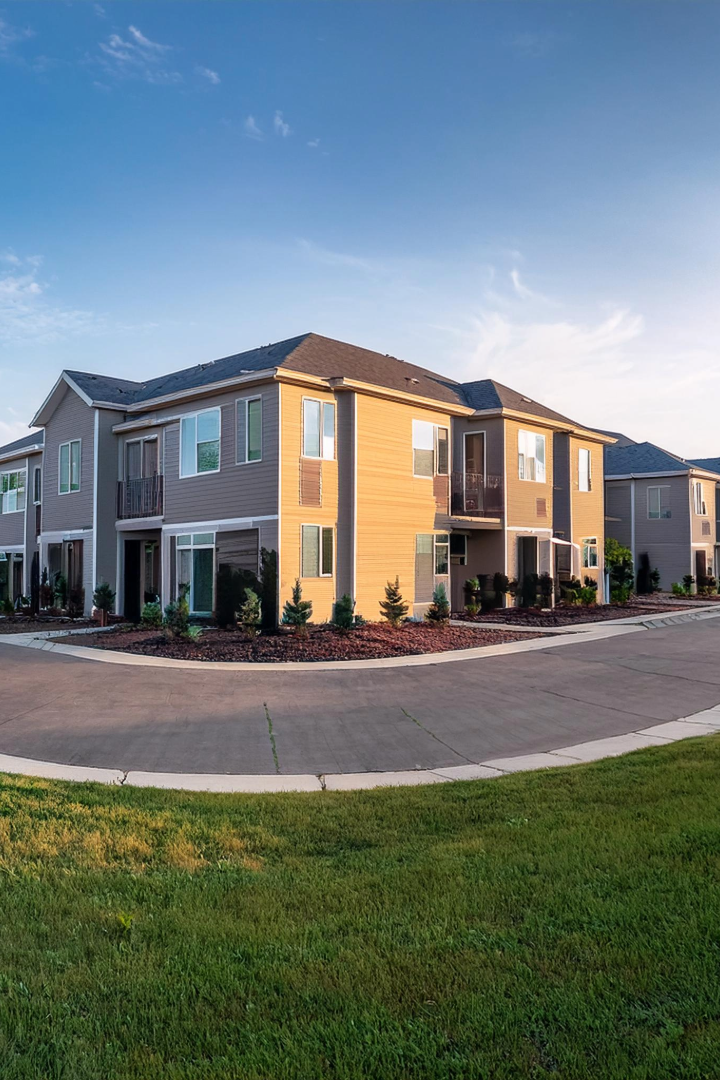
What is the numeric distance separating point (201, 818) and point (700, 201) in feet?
48.1

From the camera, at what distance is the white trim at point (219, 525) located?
21125 mm

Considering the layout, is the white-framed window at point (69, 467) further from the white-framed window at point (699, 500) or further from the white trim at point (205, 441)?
the white-framed window at point (699, 500)

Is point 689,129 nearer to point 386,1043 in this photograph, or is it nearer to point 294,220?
point 294,220

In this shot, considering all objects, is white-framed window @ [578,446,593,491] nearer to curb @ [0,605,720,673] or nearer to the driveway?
curb @ [0,605,720,673]

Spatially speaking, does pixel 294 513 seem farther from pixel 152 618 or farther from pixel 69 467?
pixel 69 467

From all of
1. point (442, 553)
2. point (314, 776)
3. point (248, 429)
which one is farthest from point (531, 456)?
point (314, 776)

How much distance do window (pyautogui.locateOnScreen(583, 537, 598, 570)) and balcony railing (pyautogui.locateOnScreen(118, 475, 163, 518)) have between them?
56.6 ft

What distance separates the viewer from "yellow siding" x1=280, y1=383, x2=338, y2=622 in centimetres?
2069

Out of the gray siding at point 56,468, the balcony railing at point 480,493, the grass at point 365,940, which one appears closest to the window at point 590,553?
the balcony railing at point 480,493

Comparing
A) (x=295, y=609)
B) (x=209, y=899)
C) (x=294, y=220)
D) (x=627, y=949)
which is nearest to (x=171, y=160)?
(x=294, y=220)

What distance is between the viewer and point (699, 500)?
138 ft

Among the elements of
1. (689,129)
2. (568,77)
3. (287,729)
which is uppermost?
(568,77)

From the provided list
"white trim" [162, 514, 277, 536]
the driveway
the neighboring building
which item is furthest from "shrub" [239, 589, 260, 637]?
the neighboring building

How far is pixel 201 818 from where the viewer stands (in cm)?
606
